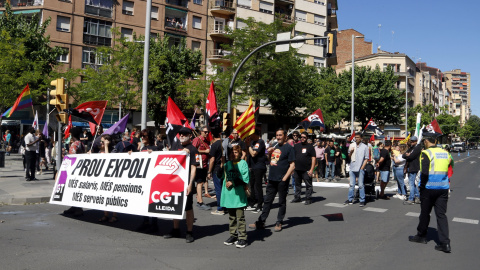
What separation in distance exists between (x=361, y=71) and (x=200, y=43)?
19387 millimetres

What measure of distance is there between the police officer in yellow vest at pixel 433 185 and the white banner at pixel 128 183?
373 cm

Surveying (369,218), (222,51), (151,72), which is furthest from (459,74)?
(369,218)

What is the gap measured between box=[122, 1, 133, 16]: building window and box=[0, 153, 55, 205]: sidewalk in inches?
957

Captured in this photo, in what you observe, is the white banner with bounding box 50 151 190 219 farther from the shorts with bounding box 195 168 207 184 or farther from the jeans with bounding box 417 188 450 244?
the jeans with bounding box 417 188 450 244

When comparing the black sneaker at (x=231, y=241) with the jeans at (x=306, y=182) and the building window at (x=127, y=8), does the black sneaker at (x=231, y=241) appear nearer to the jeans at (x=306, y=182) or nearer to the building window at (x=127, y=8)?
the jeans at (x=306, y=182)

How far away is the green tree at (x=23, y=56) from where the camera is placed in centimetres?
2231

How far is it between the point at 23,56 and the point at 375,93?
35.4 m

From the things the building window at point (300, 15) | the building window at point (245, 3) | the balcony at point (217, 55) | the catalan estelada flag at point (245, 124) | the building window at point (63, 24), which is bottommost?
the catalan estelada flag at point (245, 124)

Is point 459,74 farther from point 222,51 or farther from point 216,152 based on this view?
point 216,152

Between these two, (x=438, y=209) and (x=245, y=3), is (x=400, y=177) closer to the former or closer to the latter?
(x=438, y=209)

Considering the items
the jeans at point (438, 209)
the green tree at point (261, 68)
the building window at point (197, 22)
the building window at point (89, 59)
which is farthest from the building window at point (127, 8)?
the jeans at point (438, 209)

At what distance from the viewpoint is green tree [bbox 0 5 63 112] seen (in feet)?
73.2

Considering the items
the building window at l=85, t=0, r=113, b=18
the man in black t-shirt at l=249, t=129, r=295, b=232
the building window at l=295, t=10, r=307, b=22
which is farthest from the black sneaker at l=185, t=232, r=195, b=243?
the building window at l=295, t=10, r=307, b=22

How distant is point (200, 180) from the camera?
9.39 metres
